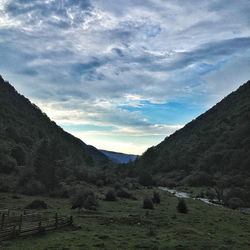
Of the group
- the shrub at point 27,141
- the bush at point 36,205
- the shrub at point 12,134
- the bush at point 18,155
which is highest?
the shrub at point 12,134

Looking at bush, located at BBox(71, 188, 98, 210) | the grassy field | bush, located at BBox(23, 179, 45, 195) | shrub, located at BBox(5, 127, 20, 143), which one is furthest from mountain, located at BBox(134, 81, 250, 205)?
shrub, located at BBox(5, 127, 20, 143)

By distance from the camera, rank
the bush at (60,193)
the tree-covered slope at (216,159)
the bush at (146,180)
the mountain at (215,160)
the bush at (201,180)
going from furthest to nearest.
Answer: the bush at (146,180) → the tree-covered slope at (216,159) → the bush at (201,180) → the mountain at (215,160) → the bush at (60,193)

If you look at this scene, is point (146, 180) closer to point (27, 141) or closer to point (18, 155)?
point (18, 155)

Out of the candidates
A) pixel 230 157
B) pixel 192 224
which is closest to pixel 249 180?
pixel 230 157

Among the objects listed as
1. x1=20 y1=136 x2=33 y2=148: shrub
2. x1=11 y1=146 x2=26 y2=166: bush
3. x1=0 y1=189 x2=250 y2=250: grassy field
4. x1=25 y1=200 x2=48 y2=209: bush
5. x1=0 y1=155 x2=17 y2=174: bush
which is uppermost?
x1=20 y1=136 x2=33 y2=148: shrub

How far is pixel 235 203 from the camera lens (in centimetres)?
4891

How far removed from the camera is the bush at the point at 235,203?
48653 mm

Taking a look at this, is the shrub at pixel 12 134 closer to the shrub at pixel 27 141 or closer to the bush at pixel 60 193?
the shrub at pixel 27 141

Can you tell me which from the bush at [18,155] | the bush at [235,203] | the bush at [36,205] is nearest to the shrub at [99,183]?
the bush at [18,155]

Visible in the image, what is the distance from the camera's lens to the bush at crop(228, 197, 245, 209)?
48.7 metres

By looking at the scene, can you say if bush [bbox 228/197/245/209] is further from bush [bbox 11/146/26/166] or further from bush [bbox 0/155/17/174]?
bush [bbox 11/146/26/166]

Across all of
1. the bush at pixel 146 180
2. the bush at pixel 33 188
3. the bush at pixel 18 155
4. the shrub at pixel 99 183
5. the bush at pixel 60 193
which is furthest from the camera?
the bush at pixel 146 180

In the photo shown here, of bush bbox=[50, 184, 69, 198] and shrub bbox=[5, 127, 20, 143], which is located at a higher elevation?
shrub bbox=[5, 127, 20, 143]

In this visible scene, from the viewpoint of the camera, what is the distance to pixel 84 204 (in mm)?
36312
